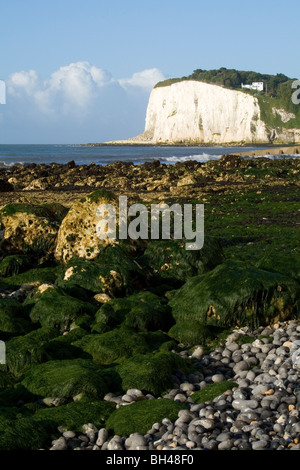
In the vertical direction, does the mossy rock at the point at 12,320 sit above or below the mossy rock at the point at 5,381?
above

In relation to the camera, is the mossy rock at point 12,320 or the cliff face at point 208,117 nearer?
the mossy rock at point 12,320

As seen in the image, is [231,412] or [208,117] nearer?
[231,412]

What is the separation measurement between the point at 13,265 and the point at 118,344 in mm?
5890

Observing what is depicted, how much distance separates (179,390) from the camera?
7.60m

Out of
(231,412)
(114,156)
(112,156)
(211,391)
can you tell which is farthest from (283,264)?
(112,156)


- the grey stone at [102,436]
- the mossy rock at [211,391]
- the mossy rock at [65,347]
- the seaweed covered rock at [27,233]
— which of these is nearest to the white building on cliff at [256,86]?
the seaweed covered rock at [27,233]

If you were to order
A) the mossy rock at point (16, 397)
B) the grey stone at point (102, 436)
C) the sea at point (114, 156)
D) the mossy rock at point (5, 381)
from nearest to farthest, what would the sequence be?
the grey stone at point (102, 436) → the mossy rock at point (16, 397) → the mossy rock at point (5, 381) → the sea at point (114, 156)

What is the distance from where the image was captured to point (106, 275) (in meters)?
12.3

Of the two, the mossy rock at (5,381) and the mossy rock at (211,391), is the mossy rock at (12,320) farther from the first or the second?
the mossy rock at (211,391)

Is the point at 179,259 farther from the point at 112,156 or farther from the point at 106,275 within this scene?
the point at 112,156

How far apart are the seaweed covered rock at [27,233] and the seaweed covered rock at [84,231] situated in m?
0.66

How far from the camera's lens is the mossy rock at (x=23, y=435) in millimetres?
6137

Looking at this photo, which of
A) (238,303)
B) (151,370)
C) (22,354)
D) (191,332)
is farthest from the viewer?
(238,303)

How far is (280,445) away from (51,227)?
10683 mm
